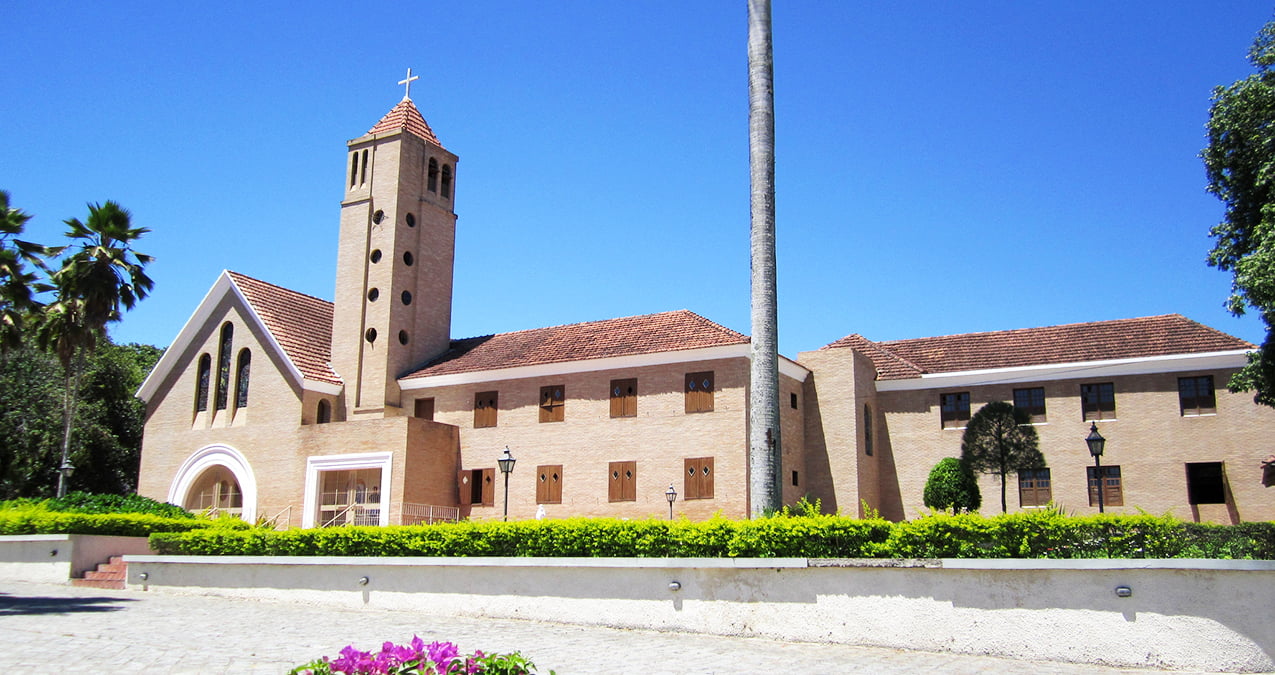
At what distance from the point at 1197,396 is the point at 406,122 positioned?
81.8 feet

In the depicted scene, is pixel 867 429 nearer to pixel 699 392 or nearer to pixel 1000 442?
pixel 1000 442

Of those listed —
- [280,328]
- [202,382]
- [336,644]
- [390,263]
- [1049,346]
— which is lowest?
[336,644]

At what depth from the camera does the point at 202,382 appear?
34.1m

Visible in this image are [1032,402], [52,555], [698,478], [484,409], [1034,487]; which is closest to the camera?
[52,555]

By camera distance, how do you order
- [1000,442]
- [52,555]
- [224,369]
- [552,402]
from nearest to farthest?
[52,555], [1000,442], [552,402], [224,369]

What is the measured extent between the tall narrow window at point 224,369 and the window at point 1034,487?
24.3m

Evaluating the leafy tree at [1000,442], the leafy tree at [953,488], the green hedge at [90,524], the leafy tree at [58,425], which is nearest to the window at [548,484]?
the green hedge at [90,524]

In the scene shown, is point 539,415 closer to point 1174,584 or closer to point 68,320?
point 68,320

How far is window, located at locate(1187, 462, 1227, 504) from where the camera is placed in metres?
27.5

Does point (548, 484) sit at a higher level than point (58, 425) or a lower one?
lower

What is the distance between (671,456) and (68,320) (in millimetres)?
19614

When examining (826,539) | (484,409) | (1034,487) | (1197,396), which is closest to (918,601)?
(826,539)

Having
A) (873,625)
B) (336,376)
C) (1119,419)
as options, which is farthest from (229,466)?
(1119,419)

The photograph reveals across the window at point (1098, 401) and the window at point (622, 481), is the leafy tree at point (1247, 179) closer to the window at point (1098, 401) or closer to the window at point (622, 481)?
the window at point (1098, 401)
